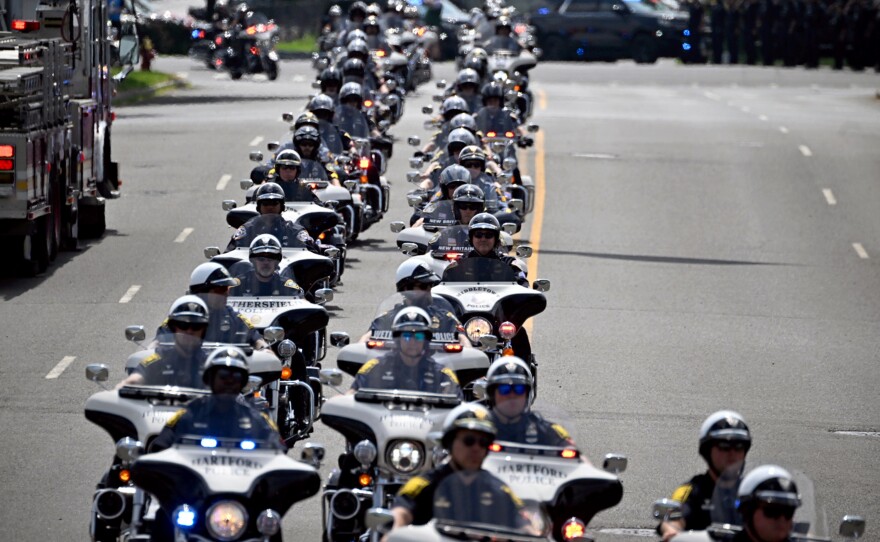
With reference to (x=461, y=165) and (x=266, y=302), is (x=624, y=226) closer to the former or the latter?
(x=461, y=165)

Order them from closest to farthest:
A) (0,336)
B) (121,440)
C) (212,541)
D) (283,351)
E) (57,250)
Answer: (212,541)
(121,440)
(283,351)
(0,336)
(57,250)

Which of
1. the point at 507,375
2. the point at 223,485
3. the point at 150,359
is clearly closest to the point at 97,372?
the point at 150,359

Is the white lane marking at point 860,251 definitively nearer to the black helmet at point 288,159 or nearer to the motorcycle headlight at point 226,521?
the black helmet at point 288,159

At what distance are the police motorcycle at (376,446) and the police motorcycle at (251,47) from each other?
43.0 meters

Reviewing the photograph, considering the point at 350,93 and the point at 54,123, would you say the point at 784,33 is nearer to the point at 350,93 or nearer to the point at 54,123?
the point at 350,93

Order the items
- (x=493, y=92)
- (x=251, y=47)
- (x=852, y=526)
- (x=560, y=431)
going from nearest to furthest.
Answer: (x=852, y=526) → (x=560, y=431) → (x=493, y=92) → (x=251, y=47)

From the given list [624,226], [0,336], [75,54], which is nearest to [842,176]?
[624,226]

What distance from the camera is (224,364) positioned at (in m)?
11.0

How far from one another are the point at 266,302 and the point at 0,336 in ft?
18.9

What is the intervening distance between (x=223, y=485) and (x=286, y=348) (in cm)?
400

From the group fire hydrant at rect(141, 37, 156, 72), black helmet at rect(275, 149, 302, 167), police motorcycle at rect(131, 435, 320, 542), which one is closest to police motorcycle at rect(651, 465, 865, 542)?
police motorcycle at rect(131, 435, 320, 542)

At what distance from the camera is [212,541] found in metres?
10.2

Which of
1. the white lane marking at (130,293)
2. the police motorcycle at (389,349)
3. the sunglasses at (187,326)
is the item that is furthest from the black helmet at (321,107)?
the sunglasses at (187,326)

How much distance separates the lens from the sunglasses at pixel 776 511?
30.0ft
